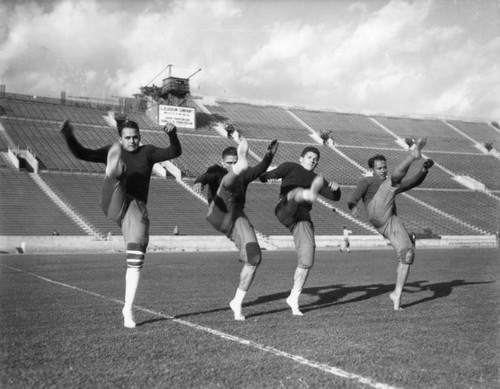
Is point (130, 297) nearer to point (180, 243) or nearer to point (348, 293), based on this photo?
point (348, 293)

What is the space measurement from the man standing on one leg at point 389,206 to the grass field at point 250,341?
21.3 inches

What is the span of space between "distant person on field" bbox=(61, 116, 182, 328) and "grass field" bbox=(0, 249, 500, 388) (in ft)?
2.36

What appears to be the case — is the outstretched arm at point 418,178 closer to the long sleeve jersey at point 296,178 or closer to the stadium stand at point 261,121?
the long sleeve jersey at point 296,178

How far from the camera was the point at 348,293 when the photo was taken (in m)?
8.70


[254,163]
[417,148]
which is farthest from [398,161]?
[417,148]

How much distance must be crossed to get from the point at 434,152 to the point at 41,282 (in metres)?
46.8

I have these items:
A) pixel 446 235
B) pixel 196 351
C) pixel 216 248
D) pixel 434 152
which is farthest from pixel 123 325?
pixel 434 152

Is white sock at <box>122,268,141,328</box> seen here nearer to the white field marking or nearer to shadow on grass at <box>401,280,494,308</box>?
the white field marking

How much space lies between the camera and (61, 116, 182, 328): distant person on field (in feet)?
18.5

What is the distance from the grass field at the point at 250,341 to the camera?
3.58 meters

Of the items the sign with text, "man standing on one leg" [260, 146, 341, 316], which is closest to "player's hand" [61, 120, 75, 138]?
"man standing on one leg" [260, 146, 341, 316]

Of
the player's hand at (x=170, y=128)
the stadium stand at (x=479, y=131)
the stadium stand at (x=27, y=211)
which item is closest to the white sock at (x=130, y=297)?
the player's hand at (x=170, y=128)

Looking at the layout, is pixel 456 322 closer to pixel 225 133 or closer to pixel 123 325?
pixel 123 325

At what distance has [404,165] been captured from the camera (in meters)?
6.55
